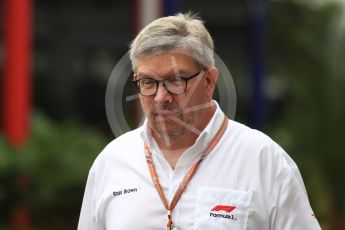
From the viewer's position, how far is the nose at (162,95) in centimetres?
313

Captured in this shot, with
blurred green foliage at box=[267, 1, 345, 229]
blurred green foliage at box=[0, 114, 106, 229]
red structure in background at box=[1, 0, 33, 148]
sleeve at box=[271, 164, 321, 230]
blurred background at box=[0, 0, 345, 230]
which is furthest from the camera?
blurred green foliage at box=[267, 1, 345, 229]

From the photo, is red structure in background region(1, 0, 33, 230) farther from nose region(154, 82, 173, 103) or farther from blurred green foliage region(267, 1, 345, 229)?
nose region(154, 82, 173, 103)

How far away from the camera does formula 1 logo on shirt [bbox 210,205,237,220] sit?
3.14 m

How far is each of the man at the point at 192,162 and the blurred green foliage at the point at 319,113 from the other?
9338mm

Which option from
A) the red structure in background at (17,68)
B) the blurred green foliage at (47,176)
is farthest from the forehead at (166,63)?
the red structure in background at (17,68)

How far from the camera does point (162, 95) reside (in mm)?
3129

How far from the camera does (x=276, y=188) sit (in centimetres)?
313

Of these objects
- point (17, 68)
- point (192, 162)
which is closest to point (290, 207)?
point (192, 162)

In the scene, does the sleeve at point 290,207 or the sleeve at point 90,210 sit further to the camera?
the sleeve at point 90,210

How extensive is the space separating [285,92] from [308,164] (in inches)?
145

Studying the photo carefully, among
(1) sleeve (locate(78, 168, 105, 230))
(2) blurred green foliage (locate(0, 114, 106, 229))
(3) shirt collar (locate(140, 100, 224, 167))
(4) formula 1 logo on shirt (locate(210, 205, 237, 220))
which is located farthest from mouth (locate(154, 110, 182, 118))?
(2) blurred green foliage (locate(0, 114, 106, 229))

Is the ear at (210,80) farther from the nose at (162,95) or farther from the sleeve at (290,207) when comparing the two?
the sleeve at (290,207)

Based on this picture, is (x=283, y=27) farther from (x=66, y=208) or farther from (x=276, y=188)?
(x=276, y=188)

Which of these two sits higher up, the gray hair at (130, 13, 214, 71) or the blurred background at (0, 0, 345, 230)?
the gray hair at (130, 13, 214, 71)
